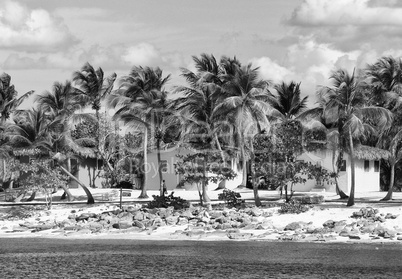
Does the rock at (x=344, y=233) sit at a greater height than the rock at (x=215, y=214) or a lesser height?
lesser

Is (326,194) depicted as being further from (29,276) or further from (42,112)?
(29,276)

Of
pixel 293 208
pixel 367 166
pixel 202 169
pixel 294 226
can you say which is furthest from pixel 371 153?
pixel 294 226

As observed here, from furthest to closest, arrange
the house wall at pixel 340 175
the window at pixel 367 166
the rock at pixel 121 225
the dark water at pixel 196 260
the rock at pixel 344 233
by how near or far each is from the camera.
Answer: the window at pixel 367 166 → the house wall at pixel 340 175 → the rock at pixel 121 225 → the rock at pixel 344 233 → the dark water at pixel 196 260

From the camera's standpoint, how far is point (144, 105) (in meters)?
66.1

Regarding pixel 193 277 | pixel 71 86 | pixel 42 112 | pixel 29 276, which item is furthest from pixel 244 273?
pixel 71 86

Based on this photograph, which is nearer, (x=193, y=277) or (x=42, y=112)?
(x=193, y=277)

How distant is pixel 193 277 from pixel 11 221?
906 inches

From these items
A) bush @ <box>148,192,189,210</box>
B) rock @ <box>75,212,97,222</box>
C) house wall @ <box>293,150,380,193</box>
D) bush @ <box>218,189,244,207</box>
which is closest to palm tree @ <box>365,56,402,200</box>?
house wall @ <box>293,150,380,193</box>

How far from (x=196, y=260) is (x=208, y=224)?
415 inches

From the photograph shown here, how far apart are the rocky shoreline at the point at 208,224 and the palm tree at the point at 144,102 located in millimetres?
11067

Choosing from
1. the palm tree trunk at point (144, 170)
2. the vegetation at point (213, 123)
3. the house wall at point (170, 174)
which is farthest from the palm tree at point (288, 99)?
the palm tree trunk at point (144, 170)

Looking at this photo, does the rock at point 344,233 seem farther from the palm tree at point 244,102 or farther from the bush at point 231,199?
the palm tree at point 244,102

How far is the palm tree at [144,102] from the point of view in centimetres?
6612

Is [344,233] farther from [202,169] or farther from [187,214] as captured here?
[202,169]
